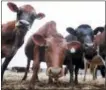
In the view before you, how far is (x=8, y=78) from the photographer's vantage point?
2580mm

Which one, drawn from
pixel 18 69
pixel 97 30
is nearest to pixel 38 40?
pixel 18 69

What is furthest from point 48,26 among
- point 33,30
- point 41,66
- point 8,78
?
point 8,78

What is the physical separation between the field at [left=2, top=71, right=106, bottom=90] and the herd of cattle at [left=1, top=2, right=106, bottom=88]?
1.4 inches

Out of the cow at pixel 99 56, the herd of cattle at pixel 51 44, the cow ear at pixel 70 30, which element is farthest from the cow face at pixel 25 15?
the cow at pixel 99 56

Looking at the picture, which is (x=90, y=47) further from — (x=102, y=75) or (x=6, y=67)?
(x=6, y=67)

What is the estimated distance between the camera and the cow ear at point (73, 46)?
256 centimetres

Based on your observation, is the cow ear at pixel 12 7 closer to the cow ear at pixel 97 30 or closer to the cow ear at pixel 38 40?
the cow ear at pixel 38 40

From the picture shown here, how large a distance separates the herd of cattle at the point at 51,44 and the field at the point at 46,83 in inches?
1.4

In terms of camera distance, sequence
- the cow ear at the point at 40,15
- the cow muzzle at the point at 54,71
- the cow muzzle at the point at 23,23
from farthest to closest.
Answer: the cow ear at the point at 40,15 → the cow muzzle at the point at 23,23 → the cow muzzle at the point at 54,71

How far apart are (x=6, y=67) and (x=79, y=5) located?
671 mm

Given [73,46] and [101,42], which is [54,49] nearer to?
[73,46]

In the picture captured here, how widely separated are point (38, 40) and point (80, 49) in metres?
0.30

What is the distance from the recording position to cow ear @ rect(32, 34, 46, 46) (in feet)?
8.39

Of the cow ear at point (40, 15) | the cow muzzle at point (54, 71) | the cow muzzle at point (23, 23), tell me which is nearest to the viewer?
the cow muzzle at point (54, 71)
